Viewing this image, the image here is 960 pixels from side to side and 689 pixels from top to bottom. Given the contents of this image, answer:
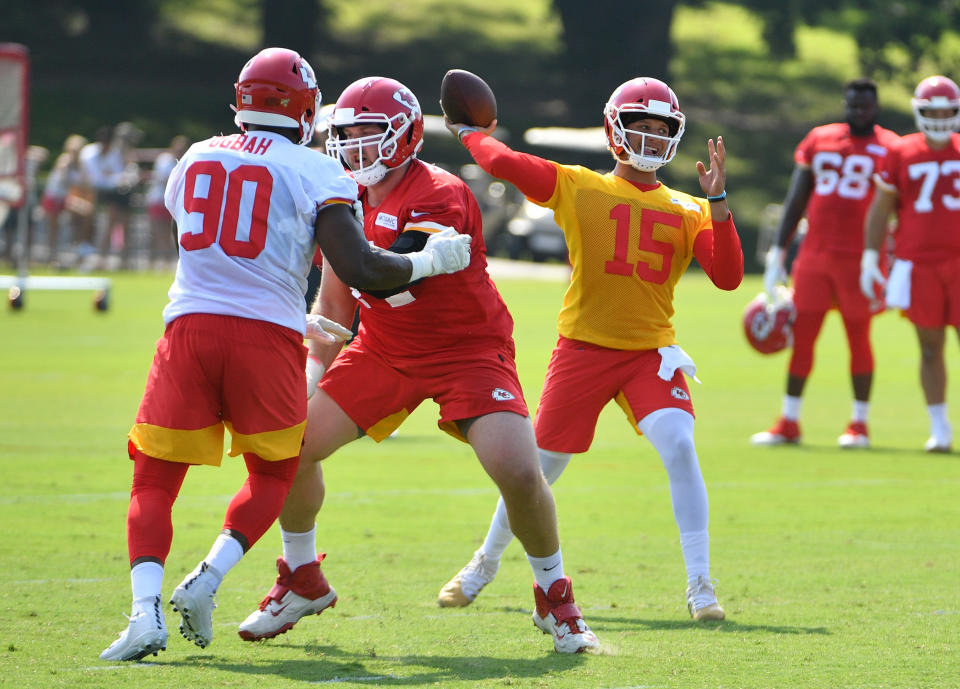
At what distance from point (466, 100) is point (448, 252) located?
3.44ft

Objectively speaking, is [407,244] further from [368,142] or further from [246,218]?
[246,218]

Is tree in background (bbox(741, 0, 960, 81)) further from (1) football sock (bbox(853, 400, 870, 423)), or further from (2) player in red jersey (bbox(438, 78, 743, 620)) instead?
(2) player in red jersey (bbox(438, 78, 743, 620))

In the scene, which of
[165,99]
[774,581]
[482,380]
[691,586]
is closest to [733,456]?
[774,581]

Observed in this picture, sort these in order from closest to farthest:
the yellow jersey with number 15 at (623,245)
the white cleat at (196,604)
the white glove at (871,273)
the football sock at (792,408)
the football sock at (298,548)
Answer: the white cleat at (196,604)
the football sock at (298,548)
the yellow jersey with number 15 at (623,245)
the white glove at (871,273)
the football sock at (792,408)

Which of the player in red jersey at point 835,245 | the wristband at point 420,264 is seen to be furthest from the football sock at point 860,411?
the wristband at point 420,264

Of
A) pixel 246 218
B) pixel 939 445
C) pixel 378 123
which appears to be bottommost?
pixel 939 445

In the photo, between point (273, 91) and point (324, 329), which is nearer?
point (273, 91)

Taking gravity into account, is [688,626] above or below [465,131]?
below

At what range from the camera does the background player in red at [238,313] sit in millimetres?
5090

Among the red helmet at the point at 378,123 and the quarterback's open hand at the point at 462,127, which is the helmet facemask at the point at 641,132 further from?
the red helmet at the point at 378,123

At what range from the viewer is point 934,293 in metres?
11.0

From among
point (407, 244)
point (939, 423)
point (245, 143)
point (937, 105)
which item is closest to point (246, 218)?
point (245, 143)

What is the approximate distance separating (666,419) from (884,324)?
17.6 metres

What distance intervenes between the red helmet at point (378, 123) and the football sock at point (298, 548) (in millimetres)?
1328
